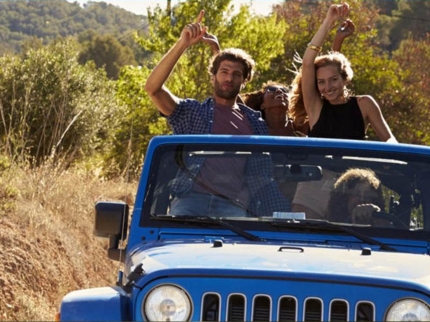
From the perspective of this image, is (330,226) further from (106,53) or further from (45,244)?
(106,53)

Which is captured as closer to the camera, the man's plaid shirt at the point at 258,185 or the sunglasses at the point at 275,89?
the man's plaid shirt at the point at 258,185

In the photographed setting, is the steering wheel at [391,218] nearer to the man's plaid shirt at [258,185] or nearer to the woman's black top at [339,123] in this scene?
the man's plaid shirt at [258,185]

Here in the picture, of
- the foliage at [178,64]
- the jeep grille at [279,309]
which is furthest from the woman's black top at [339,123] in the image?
the foliage at [178,64]

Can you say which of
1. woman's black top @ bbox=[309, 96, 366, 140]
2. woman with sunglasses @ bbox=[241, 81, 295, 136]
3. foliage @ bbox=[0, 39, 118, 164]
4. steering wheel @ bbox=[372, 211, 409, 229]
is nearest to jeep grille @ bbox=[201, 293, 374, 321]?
steering wheel @ bbox=[372, 211, 409, 229]

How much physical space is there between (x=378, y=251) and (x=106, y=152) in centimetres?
1258

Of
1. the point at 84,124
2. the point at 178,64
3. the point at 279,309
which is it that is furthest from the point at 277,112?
the point at 178,64

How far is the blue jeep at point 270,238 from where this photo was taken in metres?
4.61

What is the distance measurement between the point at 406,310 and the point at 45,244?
5865 millimetres

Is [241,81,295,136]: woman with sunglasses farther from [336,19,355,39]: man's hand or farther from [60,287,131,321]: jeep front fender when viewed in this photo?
[60,287,131,321]: jeep front fender

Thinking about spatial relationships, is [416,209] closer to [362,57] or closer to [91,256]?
[91,256]

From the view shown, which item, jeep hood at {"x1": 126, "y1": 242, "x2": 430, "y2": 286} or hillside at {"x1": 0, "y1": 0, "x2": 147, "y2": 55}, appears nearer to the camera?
jeep hood at {"x1": 126, "y1": 242, "x2": 430, "y2": 286}

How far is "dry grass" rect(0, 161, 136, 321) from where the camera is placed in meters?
8.67

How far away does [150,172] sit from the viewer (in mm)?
5758

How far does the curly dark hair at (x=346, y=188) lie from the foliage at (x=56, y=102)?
757cm
